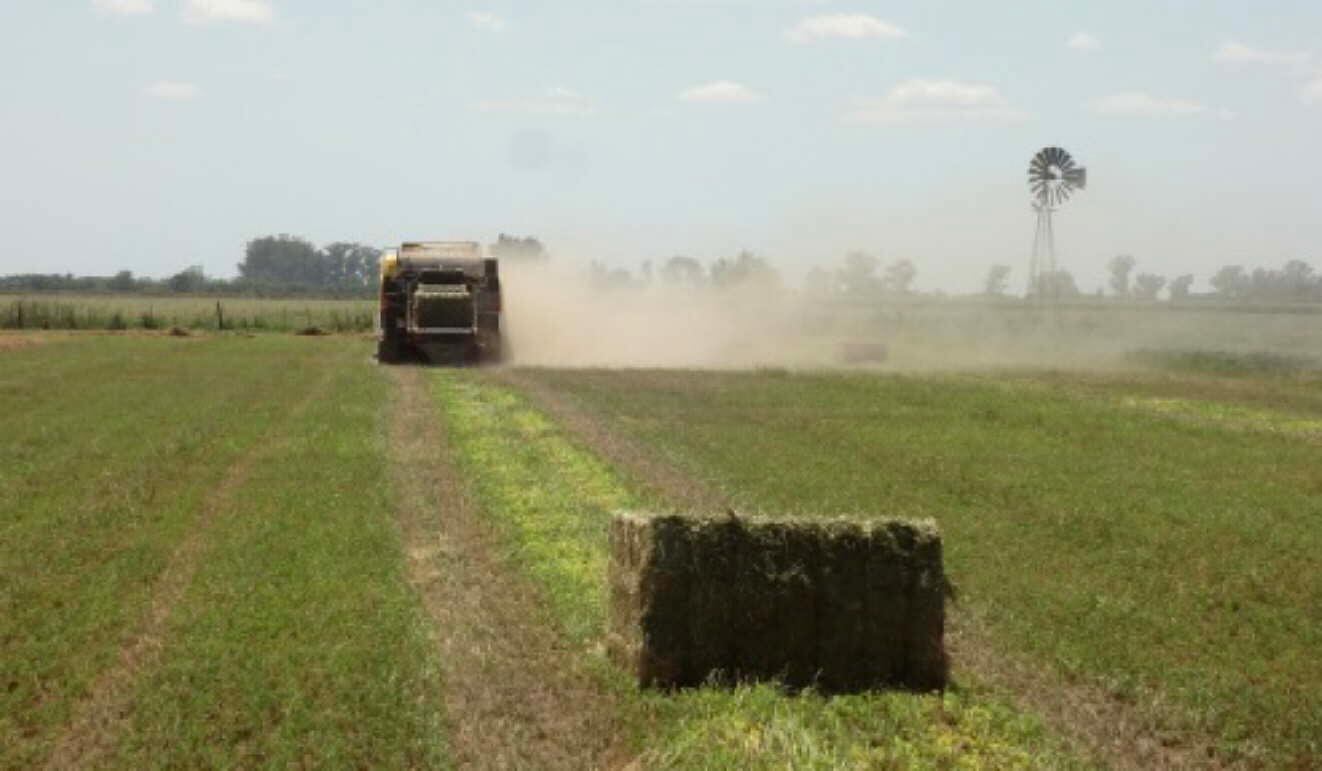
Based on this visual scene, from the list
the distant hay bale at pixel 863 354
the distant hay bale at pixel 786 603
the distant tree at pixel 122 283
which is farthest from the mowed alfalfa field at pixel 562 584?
the distant tree at pixel 122 283

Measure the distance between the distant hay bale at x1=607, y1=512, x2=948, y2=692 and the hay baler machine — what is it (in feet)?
111

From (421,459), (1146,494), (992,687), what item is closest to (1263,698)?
(992,687)

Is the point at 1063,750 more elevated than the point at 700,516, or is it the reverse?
the point at 700,516

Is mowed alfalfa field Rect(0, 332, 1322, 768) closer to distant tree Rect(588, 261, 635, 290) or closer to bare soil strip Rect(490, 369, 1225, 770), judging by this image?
bare soil strip Rect(490, 369, 1225, 770)

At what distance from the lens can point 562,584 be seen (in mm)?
12469

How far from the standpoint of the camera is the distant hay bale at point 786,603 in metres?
9.48

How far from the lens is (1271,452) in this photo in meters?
24.4

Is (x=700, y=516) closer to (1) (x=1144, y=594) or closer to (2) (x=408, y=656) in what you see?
(2) (x=408, y=656)

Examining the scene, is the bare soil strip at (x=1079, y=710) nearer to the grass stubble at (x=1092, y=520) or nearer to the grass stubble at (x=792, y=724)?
the grass stubble at (x=1092, y=520)

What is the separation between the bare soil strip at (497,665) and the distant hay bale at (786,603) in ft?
2.05

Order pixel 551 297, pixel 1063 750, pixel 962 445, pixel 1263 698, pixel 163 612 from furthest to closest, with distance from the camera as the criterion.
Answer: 1. pixel 551 297
2. pixel 962 445
3. pixel 163 612
4. pixel 1263 698
5. pixel 1063 750

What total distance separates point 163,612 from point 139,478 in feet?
25.3

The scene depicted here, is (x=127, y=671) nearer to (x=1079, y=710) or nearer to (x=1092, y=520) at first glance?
(x=1079, y=710)

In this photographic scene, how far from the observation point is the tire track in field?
8.30 meters
